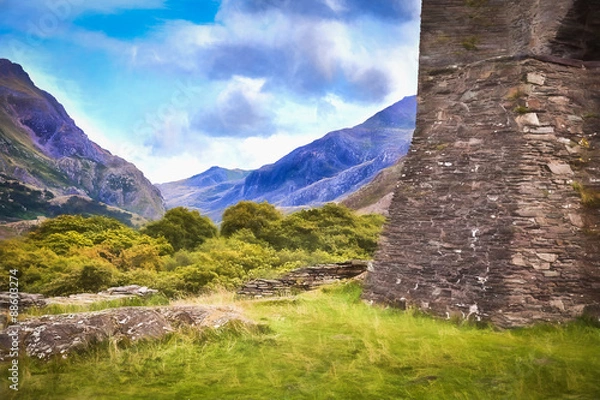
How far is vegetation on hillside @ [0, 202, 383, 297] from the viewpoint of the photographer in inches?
592

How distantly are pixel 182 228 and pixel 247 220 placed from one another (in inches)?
123

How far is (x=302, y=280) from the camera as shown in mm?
14656

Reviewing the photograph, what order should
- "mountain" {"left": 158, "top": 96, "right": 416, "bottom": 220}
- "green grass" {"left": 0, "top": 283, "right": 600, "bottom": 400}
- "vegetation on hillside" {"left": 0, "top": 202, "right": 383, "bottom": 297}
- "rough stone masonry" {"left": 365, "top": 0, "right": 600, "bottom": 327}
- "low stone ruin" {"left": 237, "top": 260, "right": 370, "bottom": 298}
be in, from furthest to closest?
"mountain" {"left": 158, "top": 96, "right": 416, "bottom": 220}, "vegetation on hillside" {"left": 0, "top": 202, "right": 383, "bottom": 297}, "low stone ruin" {"left": 237, "top": 260, "right": 370, "bottom": 298}, "rough stone masonry" {"left": 365, "top": 0, "right": 600, "bottom": 327}, "green grass" {"left": 0, "top": 283, "right": 600, "bottom": 400}

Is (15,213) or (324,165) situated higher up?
(324,165)

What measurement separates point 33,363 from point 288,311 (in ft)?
16.1

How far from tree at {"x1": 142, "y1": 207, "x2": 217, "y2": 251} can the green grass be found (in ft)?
53.8

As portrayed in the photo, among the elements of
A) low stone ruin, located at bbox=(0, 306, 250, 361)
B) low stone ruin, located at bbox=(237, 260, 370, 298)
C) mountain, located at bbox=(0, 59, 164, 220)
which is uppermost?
mountain, located at bbox=(0, 59, 164, 220)

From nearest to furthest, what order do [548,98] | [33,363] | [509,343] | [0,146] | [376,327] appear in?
[33,363], [509,343], [376,327], [548,98], [0,146]

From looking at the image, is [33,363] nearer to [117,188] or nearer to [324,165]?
[117,188]

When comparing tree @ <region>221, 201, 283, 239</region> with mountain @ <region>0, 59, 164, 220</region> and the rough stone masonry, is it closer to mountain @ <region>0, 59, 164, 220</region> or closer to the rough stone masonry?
mountain @ <region>0, 59, 164, 220</region>

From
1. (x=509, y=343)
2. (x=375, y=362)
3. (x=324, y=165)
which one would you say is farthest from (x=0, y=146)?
(x=324, y=165)

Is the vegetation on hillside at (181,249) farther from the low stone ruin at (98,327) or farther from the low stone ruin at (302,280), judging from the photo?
the low stone ruin at (98,327)

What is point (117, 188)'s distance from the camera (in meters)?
30.9

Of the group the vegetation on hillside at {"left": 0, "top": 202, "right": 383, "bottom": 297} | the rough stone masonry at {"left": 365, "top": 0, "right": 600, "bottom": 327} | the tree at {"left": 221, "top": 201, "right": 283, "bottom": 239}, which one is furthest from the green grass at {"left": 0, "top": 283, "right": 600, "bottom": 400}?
the tree at {"left": 221, "top": 201, "right": 283, "bottom": 239}
